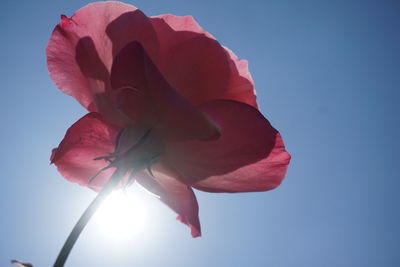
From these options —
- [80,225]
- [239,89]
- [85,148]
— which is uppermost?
[239,89]

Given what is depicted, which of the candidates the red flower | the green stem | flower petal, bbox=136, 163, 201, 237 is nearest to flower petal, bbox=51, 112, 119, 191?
the red flower

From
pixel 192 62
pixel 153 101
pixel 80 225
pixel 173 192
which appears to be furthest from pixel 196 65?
pixel 80 225

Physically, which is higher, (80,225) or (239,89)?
(239,89)

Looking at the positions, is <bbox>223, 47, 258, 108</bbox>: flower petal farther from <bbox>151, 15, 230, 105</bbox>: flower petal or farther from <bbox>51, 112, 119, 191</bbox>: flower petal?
<bbox>51, 112, 119, 191</bbox>: flower petal

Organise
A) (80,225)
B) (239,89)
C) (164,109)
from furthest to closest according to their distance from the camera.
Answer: (239,89)
(164,109)
(80,225)

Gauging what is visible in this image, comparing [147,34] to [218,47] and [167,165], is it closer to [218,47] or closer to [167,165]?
[218,47]

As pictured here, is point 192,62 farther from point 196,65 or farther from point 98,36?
point 98,36

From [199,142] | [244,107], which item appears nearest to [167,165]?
[199,142]
